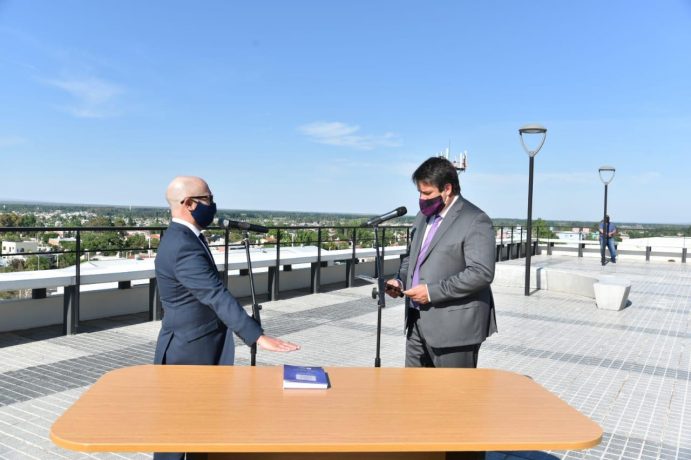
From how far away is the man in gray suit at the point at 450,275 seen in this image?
2930 mm

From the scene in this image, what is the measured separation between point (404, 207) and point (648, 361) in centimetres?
479

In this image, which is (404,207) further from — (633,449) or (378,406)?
→ (633,449)

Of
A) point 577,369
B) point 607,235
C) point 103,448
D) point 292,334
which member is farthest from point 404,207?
point 607,235

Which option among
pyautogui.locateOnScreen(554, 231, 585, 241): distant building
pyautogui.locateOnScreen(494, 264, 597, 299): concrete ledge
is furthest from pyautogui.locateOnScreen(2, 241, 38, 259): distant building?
pyautogui.locateOnScreen(554, 231, 585, 241): distant building

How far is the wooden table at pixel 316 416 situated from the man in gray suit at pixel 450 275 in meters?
0.51

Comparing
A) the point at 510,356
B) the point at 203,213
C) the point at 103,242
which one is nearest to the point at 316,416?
the point at 203,213

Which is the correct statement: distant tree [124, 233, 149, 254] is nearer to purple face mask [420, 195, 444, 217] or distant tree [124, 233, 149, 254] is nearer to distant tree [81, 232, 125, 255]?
distant tree [81, 232, 125, 255]

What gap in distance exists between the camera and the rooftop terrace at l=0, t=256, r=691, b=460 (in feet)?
13.4

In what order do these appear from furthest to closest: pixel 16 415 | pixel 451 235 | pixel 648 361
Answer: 1. pixel 648 361
2. pixel 16 415
3. pixel 451 235

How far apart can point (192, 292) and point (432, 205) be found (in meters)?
1.35

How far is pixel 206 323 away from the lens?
264 centimetres

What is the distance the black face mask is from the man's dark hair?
1.10 m

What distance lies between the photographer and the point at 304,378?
2.31m

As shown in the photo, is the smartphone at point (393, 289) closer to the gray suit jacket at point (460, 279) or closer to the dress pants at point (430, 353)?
the dress pants at point (430, 353)
